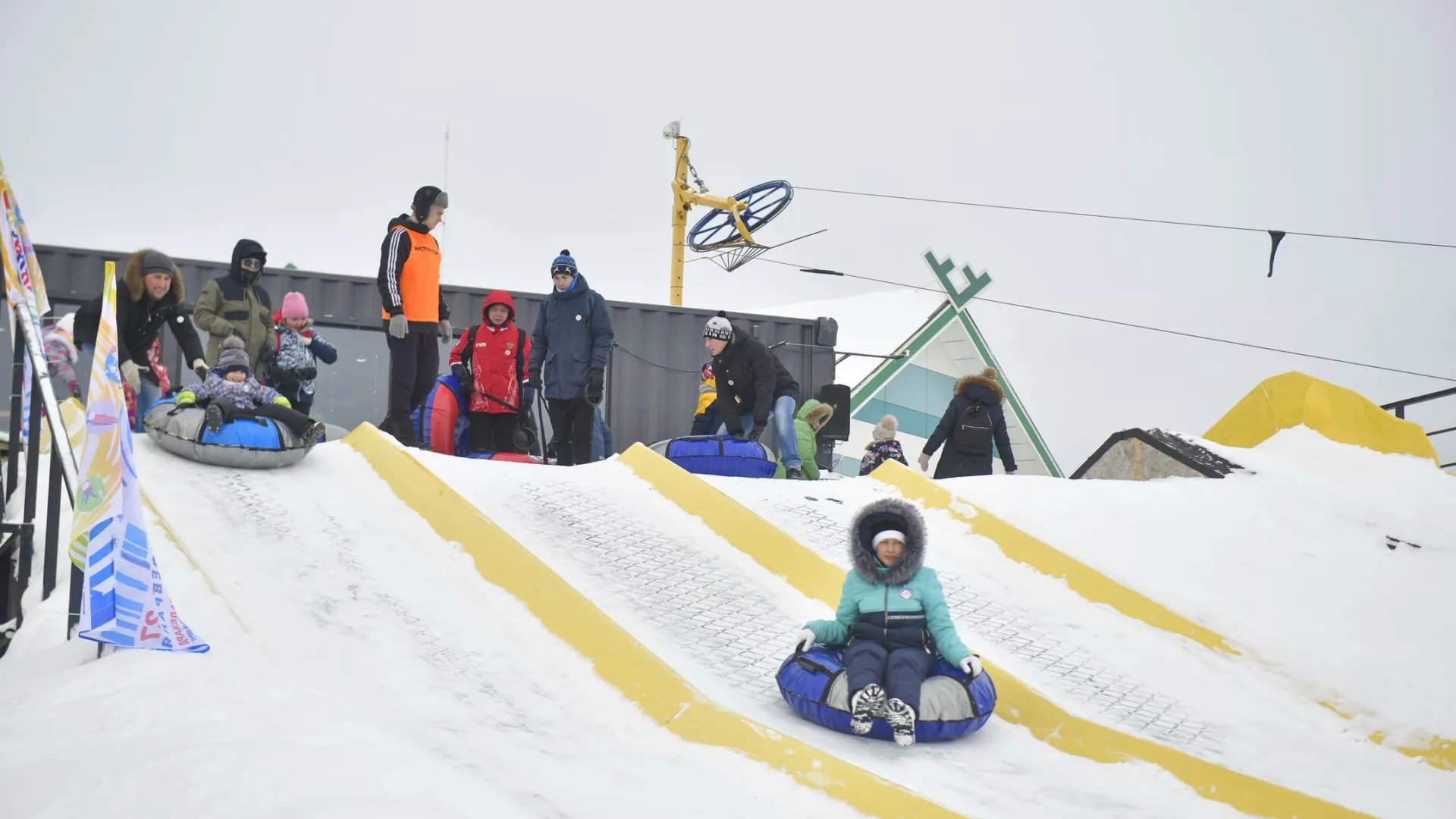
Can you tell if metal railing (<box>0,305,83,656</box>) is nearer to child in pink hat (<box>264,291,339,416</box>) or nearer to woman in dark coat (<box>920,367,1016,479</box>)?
child in pink hat (<box>264,291,339,416</box>)

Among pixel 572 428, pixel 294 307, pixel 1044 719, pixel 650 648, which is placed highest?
pixel 294 307

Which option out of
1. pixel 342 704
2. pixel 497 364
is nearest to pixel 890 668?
pixel 342 704

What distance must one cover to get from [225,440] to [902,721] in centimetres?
396

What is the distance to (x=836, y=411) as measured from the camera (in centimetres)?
1057

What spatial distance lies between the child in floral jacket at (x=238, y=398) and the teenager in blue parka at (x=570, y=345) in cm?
156

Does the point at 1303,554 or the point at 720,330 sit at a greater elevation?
the point at 720,330

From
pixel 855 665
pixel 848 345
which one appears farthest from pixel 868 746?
pixel 848 345

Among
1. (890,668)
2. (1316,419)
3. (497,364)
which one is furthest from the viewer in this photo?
(1316,419)

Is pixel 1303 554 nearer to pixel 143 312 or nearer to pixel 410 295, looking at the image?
pixel 410 295

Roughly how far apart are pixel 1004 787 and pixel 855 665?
0.67 meters

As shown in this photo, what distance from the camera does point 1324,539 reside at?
261 inches

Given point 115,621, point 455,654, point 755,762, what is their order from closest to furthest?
point 115,621 < point 755,762 < point 455,654

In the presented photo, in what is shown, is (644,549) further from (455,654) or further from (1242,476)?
(1242,476)

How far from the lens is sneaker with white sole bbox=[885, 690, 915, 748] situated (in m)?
4.04
